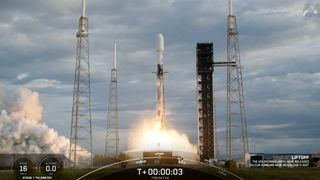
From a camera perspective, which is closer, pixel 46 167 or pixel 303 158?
pixel 46 167

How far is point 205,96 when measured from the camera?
151 meters

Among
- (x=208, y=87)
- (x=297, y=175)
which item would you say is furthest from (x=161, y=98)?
(x=297, y=175)

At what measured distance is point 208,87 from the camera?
151 metres

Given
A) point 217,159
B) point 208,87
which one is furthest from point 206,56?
point 217,159

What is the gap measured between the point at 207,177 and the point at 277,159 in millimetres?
36997

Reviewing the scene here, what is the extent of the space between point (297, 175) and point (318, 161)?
41708mm

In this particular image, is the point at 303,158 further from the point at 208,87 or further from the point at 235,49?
the point at 208,87

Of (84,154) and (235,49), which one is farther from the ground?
(235,49)

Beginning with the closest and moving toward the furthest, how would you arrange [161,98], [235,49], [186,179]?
[186,179] < [235,49] < [161,98]

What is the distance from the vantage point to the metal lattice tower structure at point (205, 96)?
5910 inches

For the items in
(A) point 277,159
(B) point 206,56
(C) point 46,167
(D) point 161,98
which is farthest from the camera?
(B) point 206,56

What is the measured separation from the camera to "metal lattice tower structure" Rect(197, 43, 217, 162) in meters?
150

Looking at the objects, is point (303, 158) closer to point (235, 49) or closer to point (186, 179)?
point (235, 49)

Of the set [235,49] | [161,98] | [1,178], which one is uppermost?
[235,49]
